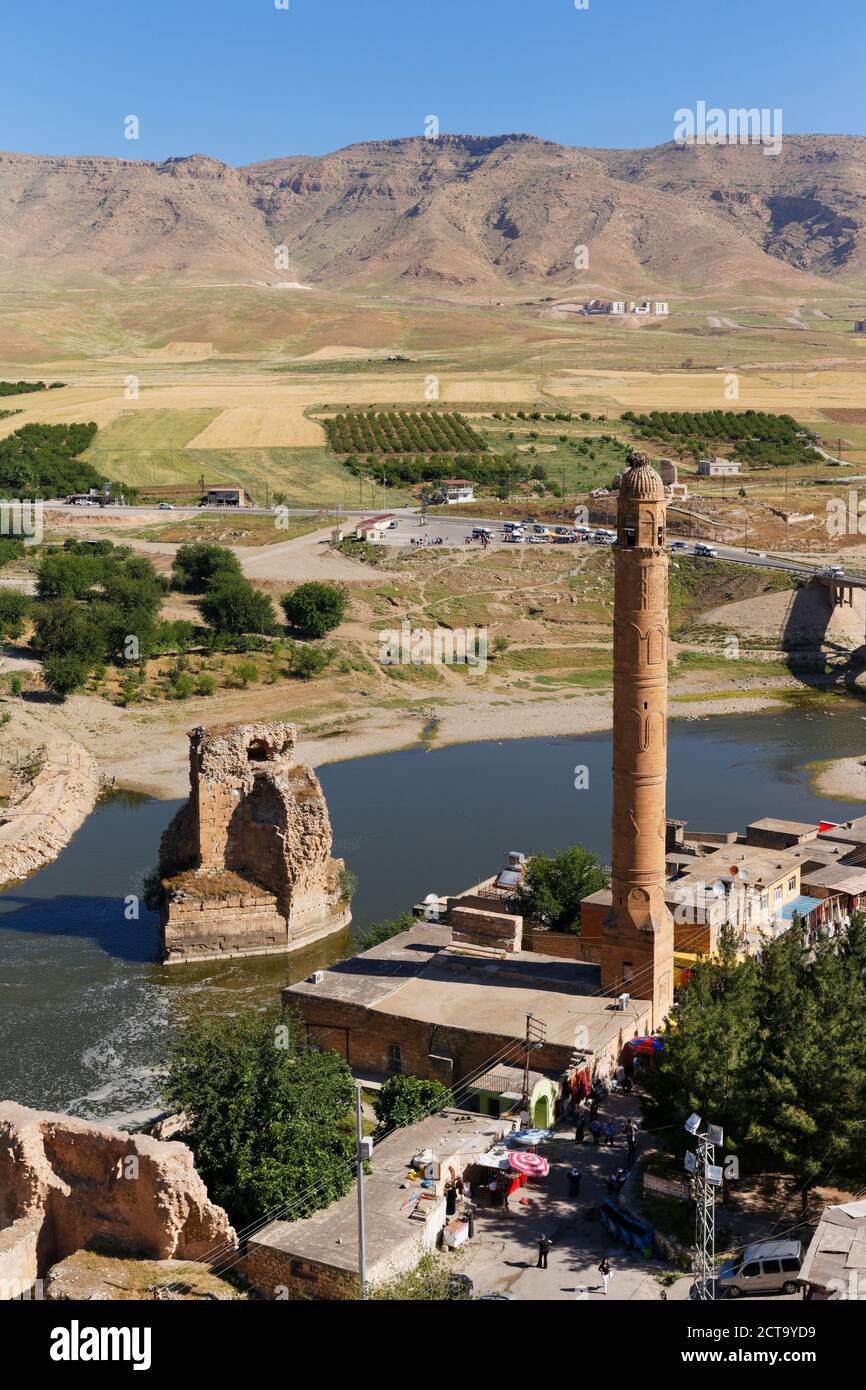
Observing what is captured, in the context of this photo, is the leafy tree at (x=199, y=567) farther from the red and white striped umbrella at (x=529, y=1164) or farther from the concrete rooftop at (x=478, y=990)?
the red and white striped umbrella at (x=529, y=1164)

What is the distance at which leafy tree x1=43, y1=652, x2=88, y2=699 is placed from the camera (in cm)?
7169

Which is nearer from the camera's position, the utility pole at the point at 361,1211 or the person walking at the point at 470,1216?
the utility pole at the point at 361,1211

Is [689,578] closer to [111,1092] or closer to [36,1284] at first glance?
[111,1092]

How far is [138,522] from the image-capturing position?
110 metres

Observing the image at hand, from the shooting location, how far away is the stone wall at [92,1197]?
23781mm

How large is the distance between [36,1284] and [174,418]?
134 meters

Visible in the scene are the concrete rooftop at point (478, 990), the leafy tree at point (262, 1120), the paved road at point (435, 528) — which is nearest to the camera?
the leafy tree at point (262, 1120)

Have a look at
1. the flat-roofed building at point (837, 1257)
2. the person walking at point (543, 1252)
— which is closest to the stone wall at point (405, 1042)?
the person walking at point (543, 1252)

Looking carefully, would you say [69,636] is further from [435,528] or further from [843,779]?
[435,528]

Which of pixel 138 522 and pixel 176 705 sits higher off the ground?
pixel 138 522

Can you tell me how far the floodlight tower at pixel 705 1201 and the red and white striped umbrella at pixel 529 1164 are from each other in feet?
8.99

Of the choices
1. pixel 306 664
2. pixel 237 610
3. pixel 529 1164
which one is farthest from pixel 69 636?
pixel 529 1164

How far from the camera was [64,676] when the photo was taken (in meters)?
71.6
